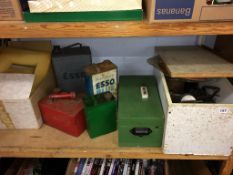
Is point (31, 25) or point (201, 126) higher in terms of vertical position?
point (31, 25)

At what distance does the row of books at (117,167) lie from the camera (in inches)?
42.3

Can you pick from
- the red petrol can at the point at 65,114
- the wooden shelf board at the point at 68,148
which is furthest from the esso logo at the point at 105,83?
the wooden shelf board at the point at 68,148

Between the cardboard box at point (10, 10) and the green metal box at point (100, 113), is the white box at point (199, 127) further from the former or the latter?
the cardboard box at point (10, 10)

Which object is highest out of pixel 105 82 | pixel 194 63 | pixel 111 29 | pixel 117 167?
pixel 111 29

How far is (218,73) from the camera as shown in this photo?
760mm

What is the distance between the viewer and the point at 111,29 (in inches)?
26.0

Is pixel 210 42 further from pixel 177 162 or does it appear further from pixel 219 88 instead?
pixel 177 162

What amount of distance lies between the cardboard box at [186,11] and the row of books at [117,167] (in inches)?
28.8

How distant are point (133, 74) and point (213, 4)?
0.64 m

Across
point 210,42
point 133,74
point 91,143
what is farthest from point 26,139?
point 210,42

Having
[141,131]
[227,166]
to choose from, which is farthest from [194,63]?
[227,166]

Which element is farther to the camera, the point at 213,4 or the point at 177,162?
the point at 177,162

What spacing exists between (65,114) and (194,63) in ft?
1.80

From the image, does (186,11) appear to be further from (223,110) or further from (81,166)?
(81,166)
